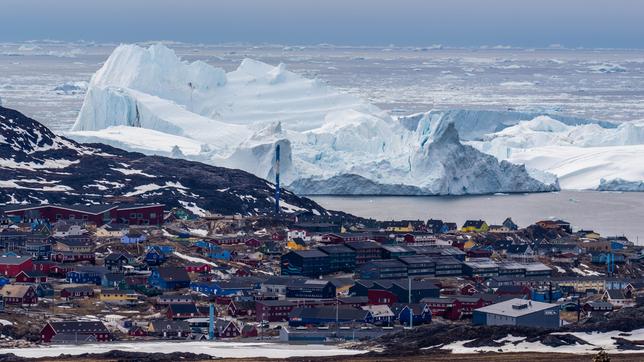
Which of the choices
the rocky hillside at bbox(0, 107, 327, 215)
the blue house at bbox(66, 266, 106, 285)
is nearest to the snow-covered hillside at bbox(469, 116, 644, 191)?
the rocky hillside at bbox(0, 107, 327, 215)

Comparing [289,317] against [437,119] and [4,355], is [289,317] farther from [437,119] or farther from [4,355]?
[437,119]

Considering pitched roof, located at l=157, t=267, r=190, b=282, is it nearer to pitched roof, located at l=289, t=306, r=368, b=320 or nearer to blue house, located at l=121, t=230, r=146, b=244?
pitched roof, located at l=289, t=306, r=368, b=320

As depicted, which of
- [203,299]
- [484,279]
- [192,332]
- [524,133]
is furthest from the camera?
[524,133]

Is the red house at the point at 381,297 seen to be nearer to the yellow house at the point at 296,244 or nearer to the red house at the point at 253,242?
the yellow house at the point at 296,244

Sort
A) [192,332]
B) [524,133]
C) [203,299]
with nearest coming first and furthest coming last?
[192,332], [203,299], [524,133]

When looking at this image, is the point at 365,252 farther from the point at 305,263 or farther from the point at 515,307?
the point at 515,307

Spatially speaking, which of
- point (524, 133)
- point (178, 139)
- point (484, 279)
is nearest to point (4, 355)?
point (484, 279)
